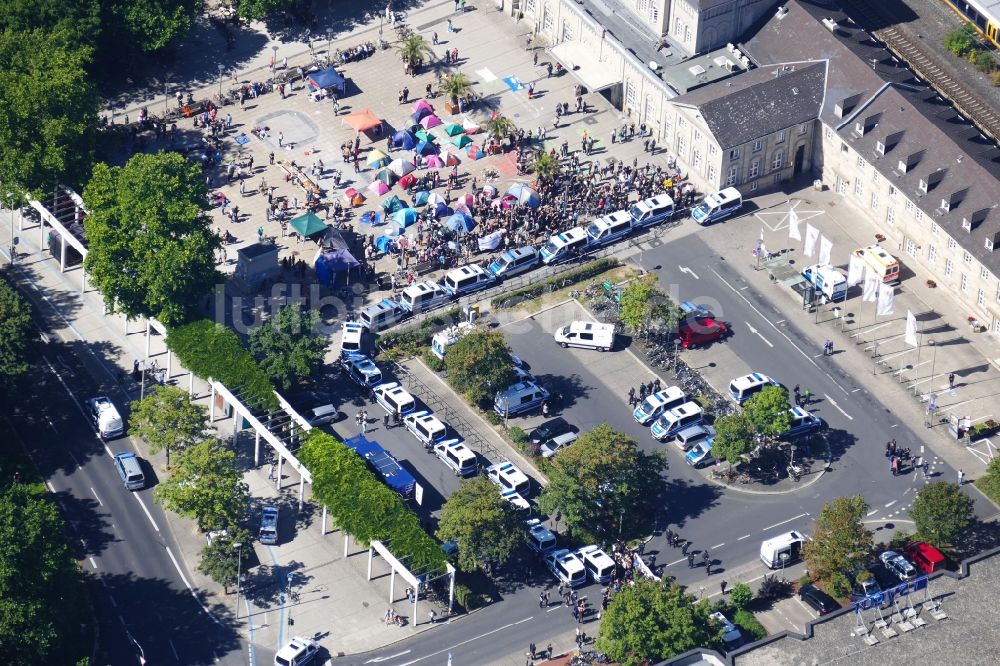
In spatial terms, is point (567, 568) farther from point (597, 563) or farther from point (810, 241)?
point (810, 241)

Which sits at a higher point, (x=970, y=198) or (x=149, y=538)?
(x=970, y=198)

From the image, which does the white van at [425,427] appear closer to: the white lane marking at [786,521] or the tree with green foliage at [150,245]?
the tree with green foliage at [150,245]

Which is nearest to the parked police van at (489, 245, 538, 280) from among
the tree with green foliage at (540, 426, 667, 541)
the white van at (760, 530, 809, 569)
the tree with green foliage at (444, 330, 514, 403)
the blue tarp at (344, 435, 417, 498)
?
the tree with green foliage at (444, 330, 514, 403)

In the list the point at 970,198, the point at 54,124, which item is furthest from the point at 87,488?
the point at 970,198

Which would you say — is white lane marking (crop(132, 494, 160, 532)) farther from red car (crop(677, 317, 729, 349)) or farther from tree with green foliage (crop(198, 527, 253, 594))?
red car (crop(677, 317, 729, 349))

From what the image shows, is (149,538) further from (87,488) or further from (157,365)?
(157,365)
